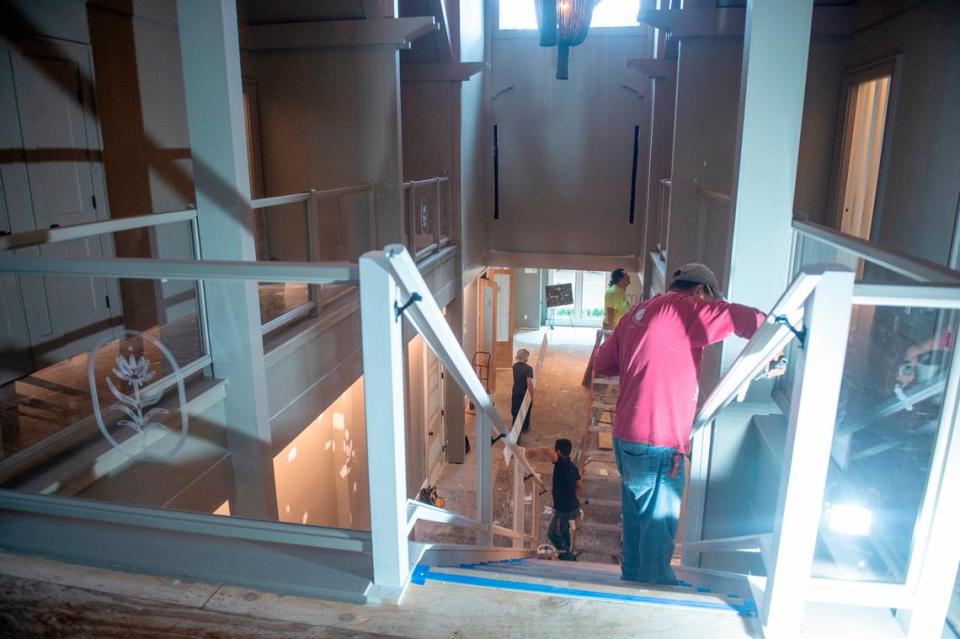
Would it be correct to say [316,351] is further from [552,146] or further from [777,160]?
[552,146]

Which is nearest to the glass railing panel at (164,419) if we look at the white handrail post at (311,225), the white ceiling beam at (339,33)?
the white handrail post at (311,225)

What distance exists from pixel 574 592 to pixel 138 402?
2468 mm

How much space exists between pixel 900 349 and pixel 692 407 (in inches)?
75.3

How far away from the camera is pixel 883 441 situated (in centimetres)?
308

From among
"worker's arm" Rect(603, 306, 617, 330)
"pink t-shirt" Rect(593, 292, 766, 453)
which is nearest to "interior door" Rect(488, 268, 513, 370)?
"worker's arm" Rect(603, 306, 617, 330)

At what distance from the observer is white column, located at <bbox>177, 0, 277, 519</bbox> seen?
363 centimetres

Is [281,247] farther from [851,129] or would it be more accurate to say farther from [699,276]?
[851,129]

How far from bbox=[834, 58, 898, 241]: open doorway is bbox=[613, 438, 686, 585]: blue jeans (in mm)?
5271

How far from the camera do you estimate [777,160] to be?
11.0 ft

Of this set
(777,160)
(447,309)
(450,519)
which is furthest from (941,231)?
(447,309)

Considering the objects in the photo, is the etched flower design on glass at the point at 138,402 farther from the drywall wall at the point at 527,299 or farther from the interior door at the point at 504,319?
the drywall wall at the point at 527,299

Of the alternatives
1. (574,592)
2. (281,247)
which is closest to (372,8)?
(281,247)

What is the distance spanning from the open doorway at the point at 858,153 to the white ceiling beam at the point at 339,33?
4.70 metres

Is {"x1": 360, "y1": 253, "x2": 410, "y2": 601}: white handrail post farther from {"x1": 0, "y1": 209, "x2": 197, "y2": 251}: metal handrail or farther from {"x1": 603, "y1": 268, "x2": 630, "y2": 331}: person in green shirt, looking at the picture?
{"x1": 603, "y1": 268, "x2": 630, "y2": 331}: person in green shirt
